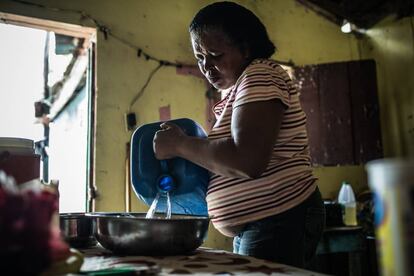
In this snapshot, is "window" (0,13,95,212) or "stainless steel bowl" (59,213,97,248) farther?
"window" (0,13,95,212)

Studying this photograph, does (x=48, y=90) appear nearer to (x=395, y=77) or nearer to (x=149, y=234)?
(x=395, y=77)

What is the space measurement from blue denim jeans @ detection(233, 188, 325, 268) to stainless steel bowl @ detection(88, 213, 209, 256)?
0.14 meters

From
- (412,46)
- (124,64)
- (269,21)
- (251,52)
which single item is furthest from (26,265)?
(412,46)

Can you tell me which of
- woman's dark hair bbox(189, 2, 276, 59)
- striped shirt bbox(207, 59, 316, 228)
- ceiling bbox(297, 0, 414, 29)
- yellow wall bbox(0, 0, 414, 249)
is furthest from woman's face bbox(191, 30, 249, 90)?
ceiling bbox(297, 0, 414, 29)

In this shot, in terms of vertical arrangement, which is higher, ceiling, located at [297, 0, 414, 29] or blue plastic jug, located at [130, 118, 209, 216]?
Result: ceiling, located at [297, 0, 414, 29]

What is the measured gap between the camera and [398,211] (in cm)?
32

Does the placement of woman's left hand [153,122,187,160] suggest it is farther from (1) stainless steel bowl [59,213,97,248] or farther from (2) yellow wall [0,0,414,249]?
(2) yellow wall [0,0,414,249]

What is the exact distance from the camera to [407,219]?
317mm

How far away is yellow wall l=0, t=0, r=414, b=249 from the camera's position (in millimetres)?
2455

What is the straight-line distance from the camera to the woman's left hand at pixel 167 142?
93cm

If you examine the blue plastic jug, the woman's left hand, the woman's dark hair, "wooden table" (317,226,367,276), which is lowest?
"wooden table" (317,226,367,276)

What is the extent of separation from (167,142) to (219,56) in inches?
11.6

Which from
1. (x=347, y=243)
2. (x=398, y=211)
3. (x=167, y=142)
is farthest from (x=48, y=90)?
(x=398, y=211)

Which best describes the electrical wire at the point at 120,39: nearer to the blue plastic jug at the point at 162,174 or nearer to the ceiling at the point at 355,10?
the ceiling at the point at 355,10
